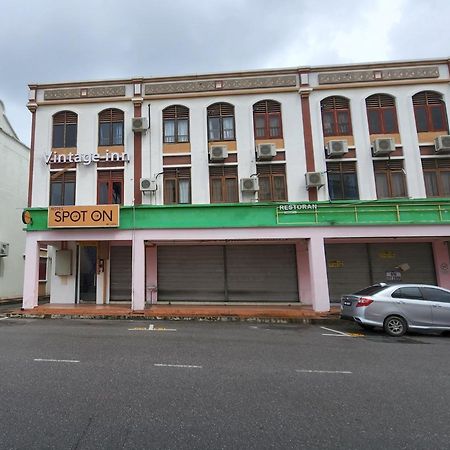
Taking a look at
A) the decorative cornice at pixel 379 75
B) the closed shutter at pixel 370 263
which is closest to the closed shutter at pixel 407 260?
the closed shutter at pixel 370 263

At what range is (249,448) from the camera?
A: 3.54 m

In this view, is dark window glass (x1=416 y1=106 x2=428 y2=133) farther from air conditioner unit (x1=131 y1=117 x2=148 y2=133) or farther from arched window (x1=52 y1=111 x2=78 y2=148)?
arched window (x1=52 y1=111 x2=78 y2=148)

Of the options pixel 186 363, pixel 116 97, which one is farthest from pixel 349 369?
pixel 116 97

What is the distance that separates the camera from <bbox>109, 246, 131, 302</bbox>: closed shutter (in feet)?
56.3

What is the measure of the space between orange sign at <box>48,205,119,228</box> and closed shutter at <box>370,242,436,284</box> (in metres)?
12.4

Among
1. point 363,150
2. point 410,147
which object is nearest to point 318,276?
point 363,150

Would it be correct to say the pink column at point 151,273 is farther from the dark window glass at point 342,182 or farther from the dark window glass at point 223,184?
the dark window glass at point 342,182

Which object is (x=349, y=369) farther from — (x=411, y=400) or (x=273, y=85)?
(x=273, y=85)

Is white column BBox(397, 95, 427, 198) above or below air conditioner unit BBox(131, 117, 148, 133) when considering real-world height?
below

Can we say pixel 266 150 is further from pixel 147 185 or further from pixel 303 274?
pixel 303 274

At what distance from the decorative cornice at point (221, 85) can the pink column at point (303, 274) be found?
7.85m

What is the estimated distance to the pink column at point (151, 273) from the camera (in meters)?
16.9

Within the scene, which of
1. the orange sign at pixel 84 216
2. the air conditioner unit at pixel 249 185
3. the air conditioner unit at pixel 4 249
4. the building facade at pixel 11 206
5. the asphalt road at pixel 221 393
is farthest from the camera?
the building facade at pixel 11 206

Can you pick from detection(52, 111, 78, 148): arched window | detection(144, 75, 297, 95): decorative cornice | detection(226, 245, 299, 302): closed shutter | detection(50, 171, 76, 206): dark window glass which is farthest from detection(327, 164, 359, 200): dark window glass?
detection(52, 111, 78, 148): arched window
